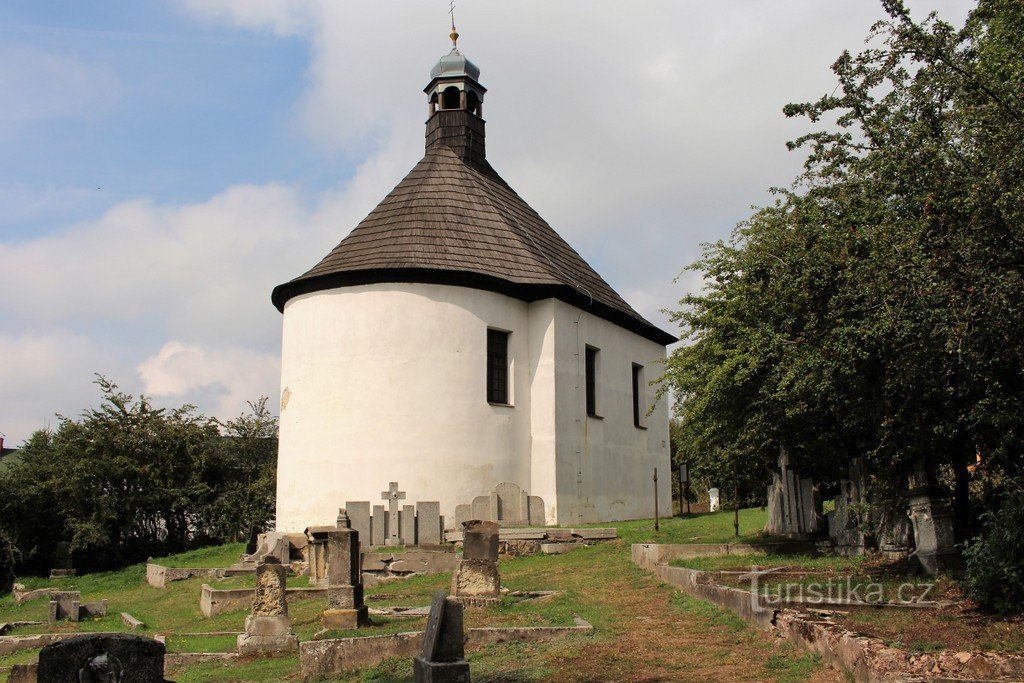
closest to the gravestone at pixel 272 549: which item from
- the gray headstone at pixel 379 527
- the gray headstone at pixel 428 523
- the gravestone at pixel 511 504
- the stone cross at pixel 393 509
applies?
the gray headstone at pixel 379 527

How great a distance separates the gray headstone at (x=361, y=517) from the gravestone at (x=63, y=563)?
485 inches

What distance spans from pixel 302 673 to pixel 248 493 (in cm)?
2285

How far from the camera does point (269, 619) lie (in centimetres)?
1235

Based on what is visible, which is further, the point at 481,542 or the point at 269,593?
the point at 481,542

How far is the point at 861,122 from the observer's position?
39.7ft

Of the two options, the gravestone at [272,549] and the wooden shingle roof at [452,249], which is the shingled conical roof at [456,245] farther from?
the gravestone at [272,549]

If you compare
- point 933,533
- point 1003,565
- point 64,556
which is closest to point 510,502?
point 933,533

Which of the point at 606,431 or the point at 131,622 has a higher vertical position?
the point at 606,431

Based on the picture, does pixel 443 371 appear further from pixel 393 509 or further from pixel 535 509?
pixel 535 509

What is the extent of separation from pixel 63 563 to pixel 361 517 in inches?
521

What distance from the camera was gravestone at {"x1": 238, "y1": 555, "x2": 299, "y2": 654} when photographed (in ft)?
39.8

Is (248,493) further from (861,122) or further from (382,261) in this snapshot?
(861,122)

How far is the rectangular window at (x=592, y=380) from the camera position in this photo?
27.0 m

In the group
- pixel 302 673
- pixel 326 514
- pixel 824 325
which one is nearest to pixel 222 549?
pixel 326 514
